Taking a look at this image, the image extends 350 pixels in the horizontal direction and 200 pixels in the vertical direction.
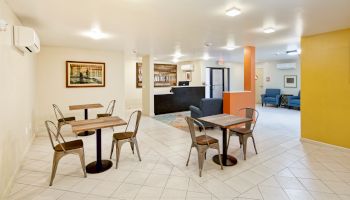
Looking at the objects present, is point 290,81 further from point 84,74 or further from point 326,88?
point 84,74

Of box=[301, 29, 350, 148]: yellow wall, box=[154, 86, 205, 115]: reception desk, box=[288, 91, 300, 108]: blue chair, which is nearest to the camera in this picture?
box=[301, 29, 350, 148]: yellow wall

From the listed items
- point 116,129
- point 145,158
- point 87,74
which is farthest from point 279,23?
point 87,74

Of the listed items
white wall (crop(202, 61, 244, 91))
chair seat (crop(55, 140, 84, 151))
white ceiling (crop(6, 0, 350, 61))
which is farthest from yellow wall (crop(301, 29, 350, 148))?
white wall (crop(202, 61, 244, 91))

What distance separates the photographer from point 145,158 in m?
3.54

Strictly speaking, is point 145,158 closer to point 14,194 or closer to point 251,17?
point 14,194

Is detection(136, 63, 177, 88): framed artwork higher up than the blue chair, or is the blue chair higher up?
detection(136, 63, 177, 88): framed artwork

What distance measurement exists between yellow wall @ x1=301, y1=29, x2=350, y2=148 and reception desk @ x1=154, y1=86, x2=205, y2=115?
4737mm

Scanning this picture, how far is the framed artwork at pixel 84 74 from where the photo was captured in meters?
5.81

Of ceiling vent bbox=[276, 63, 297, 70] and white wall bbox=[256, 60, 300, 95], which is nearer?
ceiling vent bbox=[276, 63, 297, 70]

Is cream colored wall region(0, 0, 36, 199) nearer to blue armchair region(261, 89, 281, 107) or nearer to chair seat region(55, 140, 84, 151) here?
chair seat region(55, 140, 84, 151)

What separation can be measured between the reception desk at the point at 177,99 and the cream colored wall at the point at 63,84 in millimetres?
1797

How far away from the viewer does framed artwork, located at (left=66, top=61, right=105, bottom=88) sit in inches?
229

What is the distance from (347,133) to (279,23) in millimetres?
2464

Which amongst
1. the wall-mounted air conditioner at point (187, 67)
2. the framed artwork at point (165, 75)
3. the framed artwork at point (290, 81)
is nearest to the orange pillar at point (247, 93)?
the wall-mounted air conditioner at point (187, 67)
